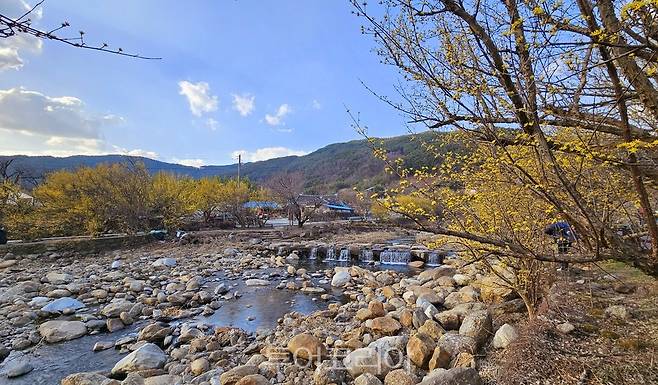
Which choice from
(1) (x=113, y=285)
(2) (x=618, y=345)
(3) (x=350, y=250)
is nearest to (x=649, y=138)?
(2) (x=618, y=345)

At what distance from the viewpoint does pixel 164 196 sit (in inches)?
848

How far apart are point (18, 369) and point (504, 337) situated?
6.80 m

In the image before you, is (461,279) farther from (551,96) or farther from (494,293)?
(551,96)

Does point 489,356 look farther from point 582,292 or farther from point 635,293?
point 635,293

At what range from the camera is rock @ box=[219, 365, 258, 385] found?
4.37 meters

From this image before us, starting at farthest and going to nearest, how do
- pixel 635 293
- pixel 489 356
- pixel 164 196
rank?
pixel 164 196 < pixel 635 293 < pixel 489 356

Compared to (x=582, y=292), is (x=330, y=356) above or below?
below

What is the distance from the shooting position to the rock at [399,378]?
3.89 metres

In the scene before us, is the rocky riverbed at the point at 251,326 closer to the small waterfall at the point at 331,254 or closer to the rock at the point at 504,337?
the rock at the point at 504,337

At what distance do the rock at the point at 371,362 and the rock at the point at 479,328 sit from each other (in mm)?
977

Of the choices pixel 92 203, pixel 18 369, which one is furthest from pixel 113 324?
pixel 92 203

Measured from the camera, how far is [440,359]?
13.9 ft

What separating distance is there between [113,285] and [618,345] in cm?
1138

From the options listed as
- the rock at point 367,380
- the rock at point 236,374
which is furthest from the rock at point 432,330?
the rock at point 236,374
